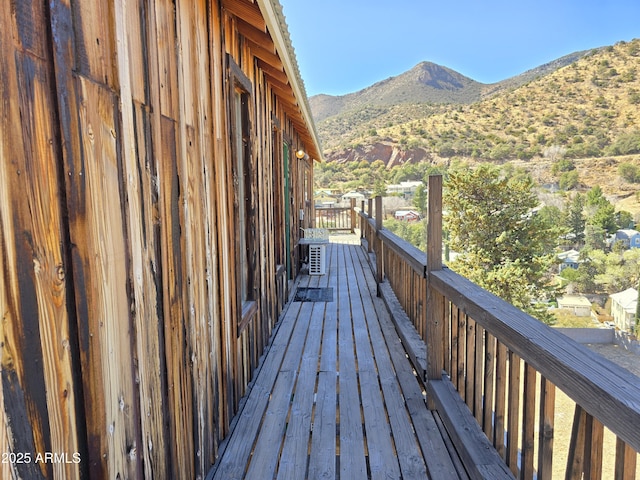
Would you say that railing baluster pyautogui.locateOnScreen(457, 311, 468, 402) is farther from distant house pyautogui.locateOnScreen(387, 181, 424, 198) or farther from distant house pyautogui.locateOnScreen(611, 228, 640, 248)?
distant house pyautogui.locateOnScreen(387, 181, 424, 198)

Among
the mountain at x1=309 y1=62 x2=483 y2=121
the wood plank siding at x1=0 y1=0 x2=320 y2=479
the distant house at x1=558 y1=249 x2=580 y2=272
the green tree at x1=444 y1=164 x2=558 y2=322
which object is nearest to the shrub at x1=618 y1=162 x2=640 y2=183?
the distant house at x1=558 y1=249 x2=580 y2=272

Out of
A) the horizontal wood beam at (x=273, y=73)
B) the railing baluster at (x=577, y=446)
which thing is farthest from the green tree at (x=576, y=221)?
the railing baluster at (x=577, y=446)

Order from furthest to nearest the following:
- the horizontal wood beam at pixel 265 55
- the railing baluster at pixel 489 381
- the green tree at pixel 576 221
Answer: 1. the green tree at pixel 576 221
2. the horizontal wood beam at pixel 265 55
3. the railing baluster at pixel 489 381

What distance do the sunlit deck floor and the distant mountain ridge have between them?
2643 inches

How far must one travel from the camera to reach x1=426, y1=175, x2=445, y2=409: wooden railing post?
2.47 metres

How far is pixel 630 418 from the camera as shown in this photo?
845 millimetres

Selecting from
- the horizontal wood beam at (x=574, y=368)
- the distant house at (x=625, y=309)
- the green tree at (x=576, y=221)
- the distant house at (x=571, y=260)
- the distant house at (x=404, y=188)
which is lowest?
the distant house at (x=625, y=309)

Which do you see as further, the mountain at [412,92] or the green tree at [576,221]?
the mountain at [412,92]

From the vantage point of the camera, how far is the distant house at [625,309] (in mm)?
24609

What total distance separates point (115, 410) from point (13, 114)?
0.79 metres

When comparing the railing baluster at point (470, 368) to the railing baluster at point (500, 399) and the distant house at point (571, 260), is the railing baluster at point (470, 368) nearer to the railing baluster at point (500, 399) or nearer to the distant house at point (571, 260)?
the railing baluster at point (500, 399)

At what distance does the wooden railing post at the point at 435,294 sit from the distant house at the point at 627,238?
39.9 m

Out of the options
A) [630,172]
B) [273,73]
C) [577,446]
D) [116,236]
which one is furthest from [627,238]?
[116,236]

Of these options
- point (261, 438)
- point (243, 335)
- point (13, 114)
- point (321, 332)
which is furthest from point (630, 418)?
point (321, 332)
